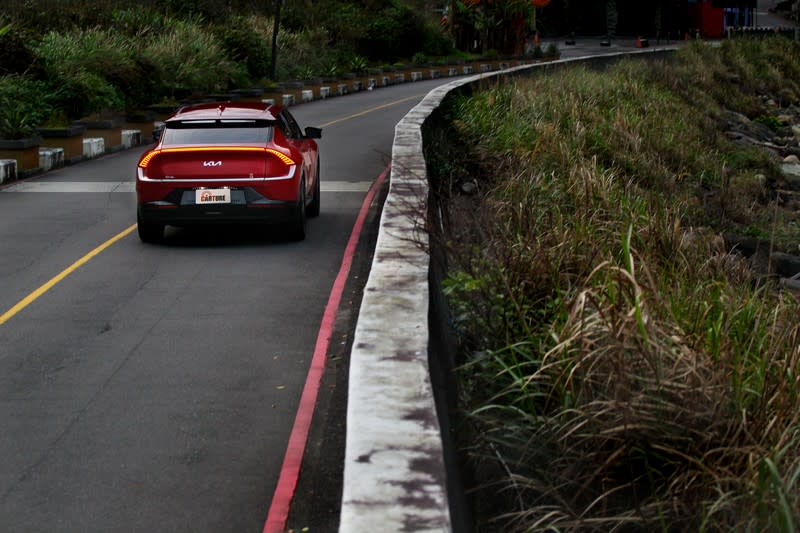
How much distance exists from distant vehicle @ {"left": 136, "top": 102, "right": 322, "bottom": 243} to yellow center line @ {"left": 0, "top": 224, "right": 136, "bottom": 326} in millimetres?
679

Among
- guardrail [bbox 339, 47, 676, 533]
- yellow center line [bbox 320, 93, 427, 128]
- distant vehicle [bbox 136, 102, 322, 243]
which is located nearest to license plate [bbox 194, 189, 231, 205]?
distant vehicle [bbox 136, 102, 322, 243]

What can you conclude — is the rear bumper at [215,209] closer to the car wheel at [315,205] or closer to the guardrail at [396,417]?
the car wheel at [315,205]

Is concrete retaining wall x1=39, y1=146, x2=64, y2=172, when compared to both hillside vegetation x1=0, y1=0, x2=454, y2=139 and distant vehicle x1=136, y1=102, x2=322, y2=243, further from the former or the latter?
distant vehicle x1=136, y1=102, x2=322, y2=243

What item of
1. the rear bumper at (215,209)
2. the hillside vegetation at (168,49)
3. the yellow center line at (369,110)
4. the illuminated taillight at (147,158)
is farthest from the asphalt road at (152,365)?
the yellow center line at (369,110)

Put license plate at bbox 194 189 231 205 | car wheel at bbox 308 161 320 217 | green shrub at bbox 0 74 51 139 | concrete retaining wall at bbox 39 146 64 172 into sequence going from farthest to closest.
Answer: green shrub at bbox 0 74 51 139
concrete retaining wall at bbox 39 146 64 172
car wheel at bbox 308 161 320 217
license plate at bbox 194 189 231 205

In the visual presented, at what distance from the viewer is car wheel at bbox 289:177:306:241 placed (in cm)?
1564

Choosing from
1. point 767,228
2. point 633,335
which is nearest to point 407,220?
point 633,335

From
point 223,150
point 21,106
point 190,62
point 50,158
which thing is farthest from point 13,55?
point 223,150

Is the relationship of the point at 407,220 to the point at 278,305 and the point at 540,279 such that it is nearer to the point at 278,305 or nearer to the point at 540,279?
the point at 540,279

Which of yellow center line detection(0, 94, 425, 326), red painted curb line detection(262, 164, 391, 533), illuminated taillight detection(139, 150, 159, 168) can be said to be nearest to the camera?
red painted curb line detection(262, 164, 391, 533)

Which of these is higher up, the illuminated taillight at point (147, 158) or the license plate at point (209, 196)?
the illuminated taillight at point (147, 158)

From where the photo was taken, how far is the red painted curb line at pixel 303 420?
7.03m

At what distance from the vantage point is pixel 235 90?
39594 millimetres

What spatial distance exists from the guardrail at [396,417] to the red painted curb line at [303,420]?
1228 mm
